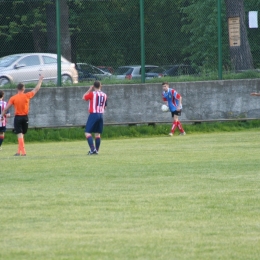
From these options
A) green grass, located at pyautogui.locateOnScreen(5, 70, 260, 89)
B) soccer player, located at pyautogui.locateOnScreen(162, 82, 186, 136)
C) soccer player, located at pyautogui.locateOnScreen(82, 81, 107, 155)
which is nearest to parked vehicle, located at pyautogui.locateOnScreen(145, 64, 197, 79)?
green grass, located at pyautogui.locateOnScreen(5, 70, 260, 89)

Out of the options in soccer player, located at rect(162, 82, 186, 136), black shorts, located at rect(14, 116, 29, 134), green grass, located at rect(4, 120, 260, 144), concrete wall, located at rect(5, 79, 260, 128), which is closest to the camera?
black shorts, located at rect(14, 116, 29, 134)

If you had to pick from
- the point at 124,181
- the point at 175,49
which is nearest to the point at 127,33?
the point at 175,49

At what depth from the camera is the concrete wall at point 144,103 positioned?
26.5m

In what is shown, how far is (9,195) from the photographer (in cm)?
1195

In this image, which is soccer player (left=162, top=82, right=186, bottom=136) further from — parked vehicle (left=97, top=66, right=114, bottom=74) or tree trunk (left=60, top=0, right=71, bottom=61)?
tree trunk (left=60, top=0, right=71, bottom=61)

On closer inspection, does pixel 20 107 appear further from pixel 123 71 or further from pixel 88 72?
pixel 123 71

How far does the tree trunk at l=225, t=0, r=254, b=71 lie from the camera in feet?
91.9

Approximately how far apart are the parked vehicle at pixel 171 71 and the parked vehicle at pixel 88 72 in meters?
1.59

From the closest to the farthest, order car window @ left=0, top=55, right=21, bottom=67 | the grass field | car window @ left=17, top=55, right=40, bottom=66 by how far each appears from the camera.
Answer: the grass field → car window @ left=0, top=55, right=21, bottom=67 → car window @ left=17, top=55, right=40, bottom=66

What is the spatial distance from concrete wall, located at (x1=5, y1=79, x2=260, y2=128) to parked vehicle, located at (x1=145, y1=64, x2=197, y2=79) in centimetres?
35

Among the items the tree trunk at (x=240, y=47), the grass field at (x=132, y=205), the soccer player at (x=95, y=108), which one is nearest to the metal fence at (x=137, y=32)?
the tree trunk at (x=240, y=47)

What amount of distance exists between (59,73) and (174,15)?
3.98m

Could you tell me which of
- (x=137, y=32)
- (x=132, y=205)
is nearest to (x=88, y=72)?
(x=137, y=32)

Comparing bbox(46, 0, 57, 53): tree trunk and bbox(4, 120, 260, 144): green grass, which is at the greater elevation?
bbox(46, 0, 57, 53): tree trunk
